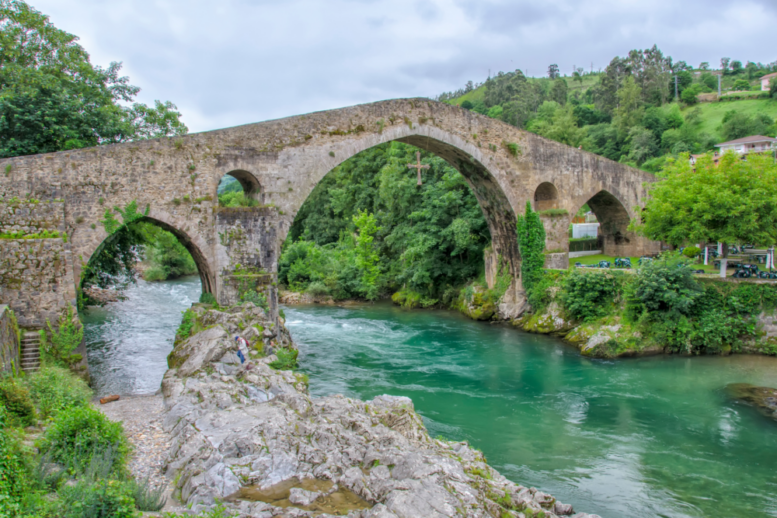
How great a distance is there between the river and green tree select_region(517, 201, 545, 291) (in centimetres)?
208

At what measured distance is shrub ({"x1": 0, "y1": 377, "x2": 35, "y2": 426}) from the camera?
679 cm

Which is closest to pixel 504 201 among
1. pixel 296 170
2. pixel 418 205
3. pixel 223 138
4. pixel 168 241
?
pixel 418 205

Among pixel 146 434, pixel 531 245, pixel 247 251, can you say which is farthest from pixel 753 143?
pixel 146 434

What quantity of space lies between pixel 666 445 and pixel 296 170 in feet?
34.6

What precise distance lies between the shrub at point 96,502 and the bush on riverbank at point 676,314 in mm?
13082

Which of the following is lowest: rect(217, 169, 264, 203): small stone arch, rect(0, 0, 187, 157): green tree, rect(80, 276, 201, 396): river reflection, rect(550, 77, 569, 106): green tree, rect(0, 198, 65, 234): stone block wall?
rect(80, 276, 201, 396): river reflection

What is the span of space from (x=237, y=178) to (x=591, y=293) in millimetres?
11012

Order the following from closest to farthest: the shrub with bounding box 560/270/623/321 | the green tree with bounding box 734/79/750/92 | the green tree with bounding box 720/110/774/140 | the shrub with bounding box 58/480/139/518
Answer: the shrub with bounding box 58/480/139/518, the shrub with bounding box 560/270/623/321, the green tree with bounding box 720/110/774/140, the green tree with bounding box 734/79/750/92

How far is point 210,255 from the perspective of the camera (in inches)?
523

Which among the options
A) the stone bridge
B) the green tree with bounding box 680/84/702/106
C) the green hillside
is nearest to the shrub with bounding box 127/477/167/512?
the stone bridge

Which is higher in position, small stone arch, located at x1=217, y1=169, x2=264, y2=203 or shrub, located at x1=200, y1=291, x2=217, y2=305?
small stone arch, located at x1=217, y1=169, x2=264, y2=203

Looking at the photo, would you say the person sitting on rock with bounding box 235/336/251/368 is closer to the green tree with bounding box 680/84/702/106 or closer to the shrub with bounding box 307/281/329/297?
the shrub with bounding box 307/281/329/297

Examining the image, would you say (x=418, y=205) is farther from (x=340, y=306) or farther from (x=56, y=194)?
(x=56, y=194)

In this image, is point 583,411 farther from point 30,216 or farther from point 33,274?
point 30,216
